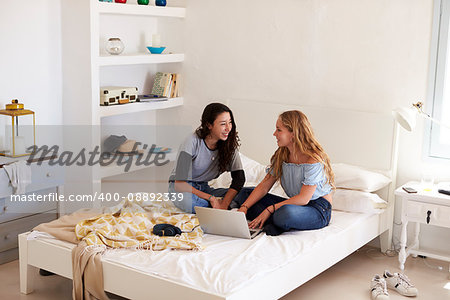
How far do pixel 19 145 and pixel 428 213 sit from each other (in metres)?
2.57

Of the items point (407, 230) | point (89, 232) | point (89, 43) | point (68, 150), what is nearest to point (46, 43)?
point (89, 43)

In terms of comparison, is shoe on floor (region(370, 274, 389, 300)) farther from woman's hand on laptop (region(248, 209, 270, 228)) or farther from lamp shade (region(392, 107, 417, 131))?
lamp shade (region(392, 107, 417, 131))

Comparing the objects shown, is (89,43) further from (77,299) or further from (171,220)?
(77,299)

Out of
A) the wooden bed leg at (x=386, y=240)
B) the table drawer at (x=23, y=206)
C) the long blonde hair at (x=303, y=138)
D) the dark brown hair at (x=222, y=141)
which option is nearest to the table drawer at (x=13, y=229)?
the table drawer at (x=23, y=206)

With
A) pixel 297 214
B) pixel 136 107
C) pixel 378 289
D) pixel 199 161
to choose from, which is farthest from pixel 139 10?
pixel 378 289

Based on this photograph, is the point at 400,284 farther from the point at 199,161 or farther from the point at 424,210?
the point at 199,161

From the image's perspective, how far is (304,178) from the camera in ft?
11.1

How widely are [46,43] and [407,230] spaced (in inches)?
109

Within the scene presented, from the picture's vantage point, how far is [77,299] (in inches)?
114

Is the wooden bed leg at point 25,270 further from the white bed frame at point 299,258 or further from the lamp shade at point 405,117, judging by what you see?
the lamp shade at point 405,117

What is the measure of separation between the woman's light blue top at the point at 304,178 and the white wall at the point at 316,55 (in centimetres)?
88

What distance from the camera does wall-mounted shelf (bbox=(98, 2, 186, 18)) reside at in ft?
13.5

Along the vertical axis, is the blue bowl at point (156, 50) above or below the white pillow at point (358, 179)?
above

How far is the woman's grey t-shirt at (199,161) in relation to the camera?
3.56 m
